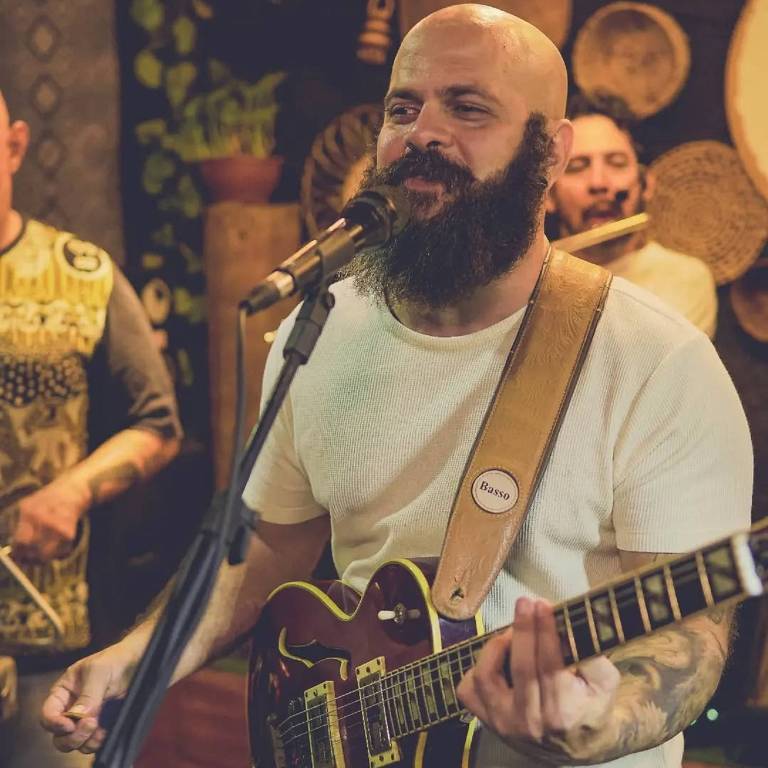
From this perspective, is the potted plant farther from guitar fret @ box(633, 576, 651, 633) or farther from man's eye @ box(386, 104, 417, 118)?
guitar fret @ box(633, 576, 651, 633)

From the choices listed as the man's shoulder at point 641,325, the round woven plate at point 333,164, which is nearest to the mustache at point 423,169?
the man's shoulder at point 641,325

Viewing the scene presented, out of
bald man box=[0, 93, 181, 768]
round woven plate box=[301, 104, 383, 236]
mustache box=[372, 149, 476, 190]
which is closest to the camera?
mustache box=[372, 149, 476, 190]

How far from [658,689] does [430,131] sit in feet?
2.96

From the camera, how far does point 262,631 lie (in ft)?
6.23

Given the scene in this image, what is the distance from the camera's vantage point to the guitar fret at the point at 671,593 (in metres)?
1.27

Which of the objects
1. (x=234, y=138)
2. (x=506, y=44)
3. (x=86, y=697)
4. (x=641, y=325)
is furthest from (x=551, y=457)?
(x=234, y=138)

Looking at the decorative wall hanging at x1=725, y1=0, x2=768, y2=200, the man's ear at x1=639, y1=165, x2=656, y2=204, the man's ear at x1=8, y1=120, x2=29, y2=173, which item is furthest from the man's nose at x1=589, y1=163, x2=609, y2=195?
the man's ear at x1=8, y1=120, x2=29, y2=173

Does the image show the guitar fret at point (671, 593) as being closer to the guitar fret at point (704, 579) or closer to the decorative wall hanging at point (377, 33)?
the guitar fret at point (704, 579)

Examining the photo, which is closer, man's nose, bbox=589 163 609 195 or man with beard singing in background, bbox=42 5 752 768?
man with beard singing in background, bbox=42 5 752 768

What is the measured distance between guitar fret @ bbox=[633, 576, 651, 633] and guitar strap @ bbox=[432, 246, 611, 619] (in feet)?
1.17

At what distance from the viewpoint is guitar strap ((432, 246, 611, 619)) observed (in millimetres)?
1646

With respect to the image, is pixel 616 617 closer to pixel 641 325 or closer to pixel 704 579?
pixel 704 579

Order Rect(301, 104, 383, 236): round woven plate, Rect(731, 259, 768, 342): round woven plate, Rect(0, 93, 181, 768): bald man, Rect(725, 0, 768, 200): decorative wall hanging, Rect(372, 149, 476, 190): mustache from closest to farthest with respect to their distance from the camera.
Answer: Rect(372, 149, 476, 190): mustache
Rect(0, 93, 181, 768): bald man
Rect(725, 0, 768, 200): decorative wall hanging
Rect(731, 259, 768, 342): round woven plate
Rect(301, 104, 383, 236): round woven plate

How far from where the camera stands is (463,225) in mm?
1800
